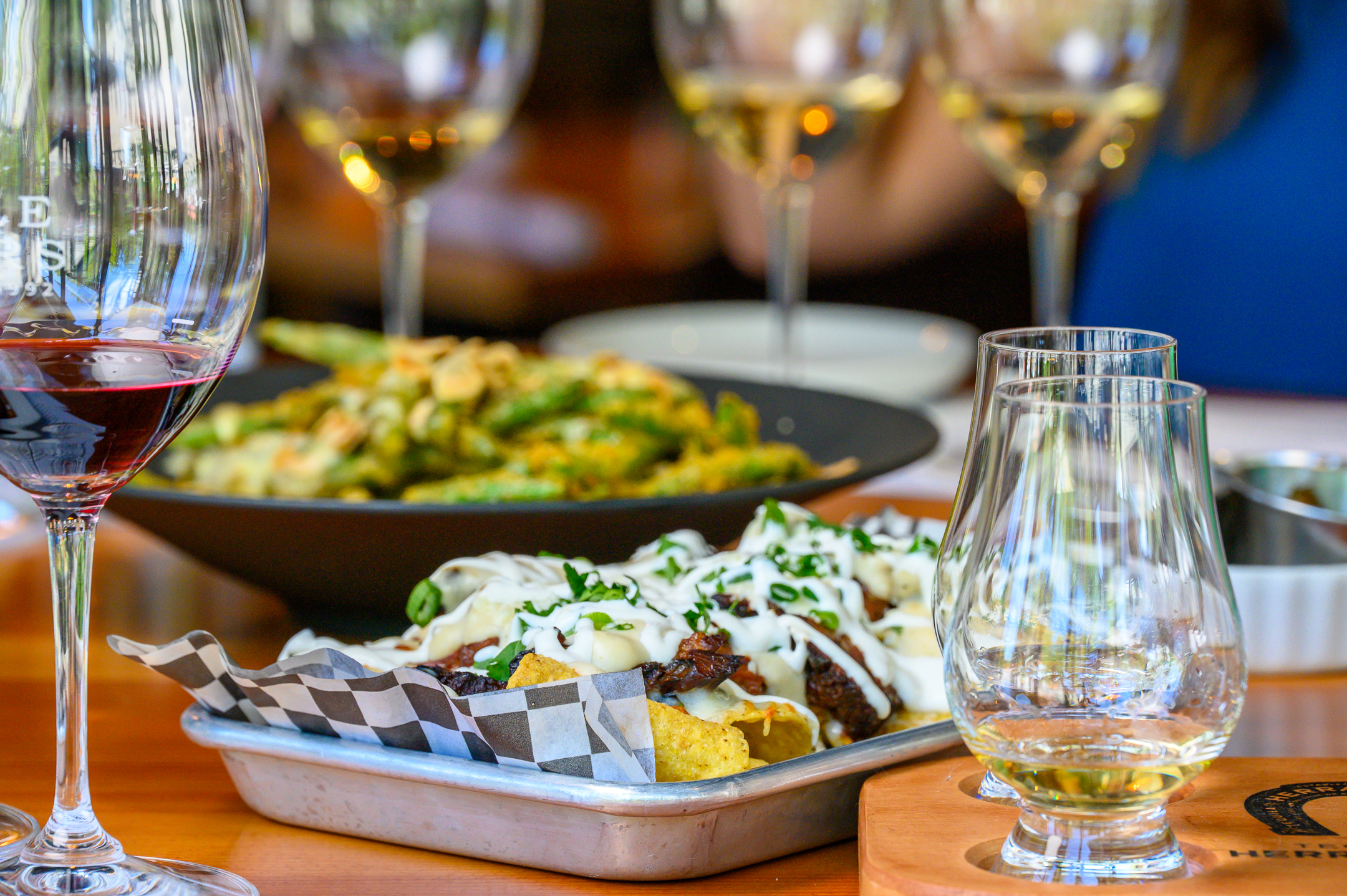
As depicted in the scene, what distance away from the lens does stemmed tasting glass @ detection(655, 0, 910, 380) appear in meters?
1.43

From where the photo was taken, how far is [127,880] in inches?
22.3

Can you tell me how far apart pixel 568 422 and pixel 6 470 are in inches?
23.3

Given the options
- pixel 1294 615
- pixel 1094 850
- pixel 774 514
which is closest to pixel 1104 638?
pixel 1094 850

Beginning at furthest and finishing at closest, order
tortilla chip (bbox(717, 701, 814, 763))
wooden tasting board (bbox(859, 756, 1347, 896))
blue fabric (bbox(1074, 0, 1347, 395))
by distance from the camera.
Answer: blue fabric (bbox(1074, 0, 1347, 395)), tortilla chip (bbox(717, 701, 814, 763)), wooden tasting board (bbox(859, 756, 1347, 896))

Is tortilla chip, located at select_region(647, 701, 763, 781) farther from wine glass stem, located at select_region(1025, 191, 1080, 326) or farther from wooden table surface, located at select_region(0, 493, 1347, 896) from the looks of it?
wine glass stem, located at select_region(1025, 191, 1080, 326)

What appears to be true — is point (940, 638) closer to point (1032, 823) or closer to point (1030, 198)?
point (1032, 823)

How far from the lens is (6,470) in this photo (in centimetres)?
59

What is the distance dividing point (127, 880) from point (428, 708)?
130 millimetres

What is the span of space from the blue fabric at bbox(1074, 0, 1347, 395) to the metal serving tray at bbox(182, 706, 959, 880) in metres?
2.33

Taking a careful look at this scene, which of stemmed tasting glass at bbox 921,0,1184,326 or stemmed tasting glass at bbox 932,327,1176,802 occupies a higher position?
stemmed tasting glass at bbox 921,0,1184,326

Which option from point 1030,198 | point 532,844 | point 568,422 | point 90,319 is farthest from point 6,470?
point 1030,198

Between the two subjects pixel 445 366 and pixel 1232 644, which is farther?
pixel 445 366

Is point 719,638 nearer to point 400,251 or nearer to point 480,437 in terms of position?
point 480,437

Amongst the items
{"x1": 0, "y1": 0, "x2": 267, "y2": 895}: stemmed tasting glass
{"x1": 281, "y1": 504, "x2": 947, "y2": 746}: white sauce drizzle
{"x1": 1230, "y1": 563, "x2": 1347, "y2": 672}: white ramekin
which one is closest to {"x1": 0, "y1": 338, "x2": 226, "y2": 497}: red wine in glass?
{"x1": 0, "y1": 0, "x2": 267, "y2": 895}: stemmed tasting glass
